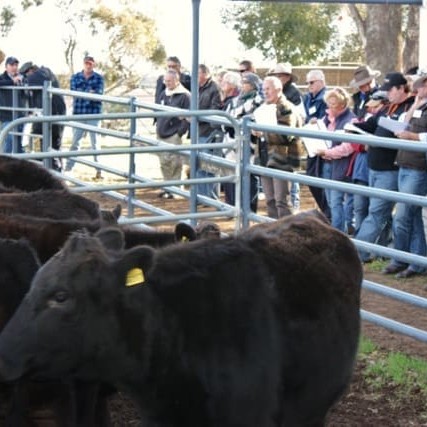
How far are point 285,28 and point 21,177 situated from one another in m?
28.8

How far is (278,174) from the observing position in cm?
826

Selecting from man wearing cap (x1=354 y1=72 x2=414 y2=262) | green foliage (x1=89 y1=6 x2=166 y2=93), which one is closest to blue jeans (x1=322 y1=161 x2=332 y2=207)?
man wearing cap (x1=354 y1=72 x2=414 y2=262)

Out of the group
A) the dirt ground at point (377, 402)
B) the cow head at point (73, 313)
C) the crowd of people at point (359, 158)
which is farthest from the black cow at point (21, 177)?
the cow head at point (73, 313)

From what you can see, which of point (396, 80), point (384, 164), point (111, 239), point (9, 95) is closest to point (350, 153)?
point (384, 164)

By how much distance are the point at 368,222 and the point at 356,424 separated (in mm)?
3831

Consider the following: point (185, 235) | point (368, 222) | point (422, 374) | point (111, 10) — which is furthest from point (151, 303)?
point (111, 10)

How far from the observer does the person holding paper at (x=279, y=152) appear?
34.7ft

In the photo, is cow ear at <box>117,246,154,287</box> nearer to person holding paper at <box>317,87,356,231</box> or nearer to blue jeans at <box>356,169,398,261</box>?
blue jeans at <box>356,169,398,261</box>

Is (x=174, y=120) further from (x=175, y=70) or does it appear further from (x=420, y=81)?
(x=420, y=81)

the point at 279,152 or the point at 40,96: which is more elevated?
the point at 40,96

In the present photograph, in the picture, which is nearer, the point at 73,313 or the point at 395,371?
the point at 73,313

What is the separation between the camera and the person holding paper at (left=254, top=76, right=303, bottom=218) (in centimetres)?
1059

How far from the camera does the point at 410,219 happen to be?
961 centimetres

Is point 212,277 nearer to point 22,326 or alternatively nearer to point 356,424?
point 22,326
